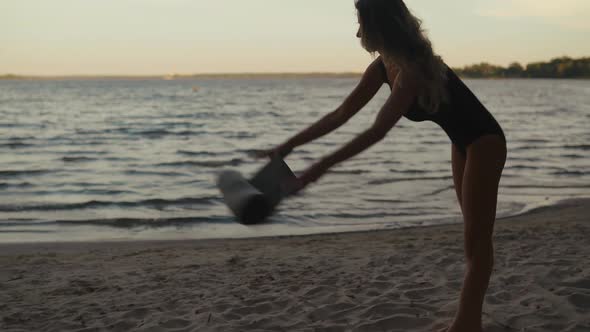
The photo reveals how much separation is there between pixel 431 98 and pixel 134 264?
471 cm

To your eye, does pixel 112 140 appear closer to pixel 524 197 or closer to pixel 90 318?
pixel 524 197

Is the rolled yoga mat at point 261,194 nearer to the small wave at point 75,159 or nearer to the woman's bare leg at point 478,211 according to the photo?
the woman's bare leg at point 478,211

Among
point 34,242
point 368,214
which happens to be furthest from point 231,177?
point 368,214

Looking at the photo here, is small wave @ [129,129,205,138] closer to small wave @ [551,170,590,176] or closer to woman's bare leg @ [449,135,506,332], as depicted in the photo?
small wave @ [551,170,590,176]

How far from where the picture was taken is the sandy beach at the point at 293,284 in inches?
173

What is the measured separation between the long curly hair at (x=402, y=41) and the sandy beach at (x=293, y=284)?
2011 mm

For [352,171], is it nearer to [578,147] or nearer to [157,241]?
[157,241]

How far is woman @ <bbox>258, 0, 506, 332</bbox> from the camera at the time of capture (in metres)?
2.80

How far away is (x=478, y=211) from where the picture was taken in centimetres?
331

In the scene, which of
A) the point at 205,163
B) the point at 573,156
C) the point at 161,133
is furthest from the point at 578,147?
the point at 161,133

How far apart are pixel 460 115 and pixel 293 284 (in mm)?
2836

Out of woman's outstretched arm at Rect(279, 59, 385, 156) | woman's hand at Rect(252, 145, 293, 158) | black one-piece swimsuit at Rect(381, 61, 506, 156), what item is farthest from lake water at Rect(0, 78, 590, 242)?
black one-piece swimsuit at Rect(381, 61, 506, 156)

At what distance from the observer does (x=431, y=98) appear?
2.88 m

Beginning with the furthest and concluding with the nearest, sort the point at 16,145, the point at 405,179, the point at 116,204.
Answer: the point at 16,145 → the point at 405,179 → the point at 116,204
